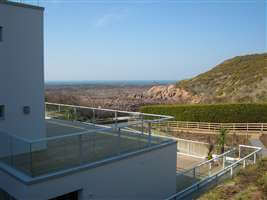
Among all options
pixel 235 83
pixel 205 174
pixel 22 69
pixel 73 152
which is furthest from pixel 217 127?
pixel 235 83

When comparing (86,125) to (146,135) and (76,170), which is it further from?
(76,170)

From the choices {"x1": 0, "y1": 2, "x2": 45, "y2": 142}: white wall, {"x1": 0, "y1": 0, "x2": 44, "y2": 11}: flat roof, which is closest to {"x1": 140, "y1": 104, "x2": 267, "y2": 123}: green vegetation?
{"x1": 0, "y1": 2, "x2": 45, "y2": 142}: white wall

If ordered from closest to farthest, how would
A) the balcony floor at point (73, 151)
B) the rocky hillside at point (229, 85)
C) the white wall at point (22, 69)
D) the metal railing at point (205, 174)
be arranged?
1. the balcony floor at point (73, 151)
2. the white wall at point (22, 69)
3. the metal railing at point (205, 174)
4. the rocky hillside at point (229, 85)

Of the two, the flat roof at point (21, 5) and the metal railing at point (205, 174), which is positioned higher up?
the flat roof at point (21, 5)

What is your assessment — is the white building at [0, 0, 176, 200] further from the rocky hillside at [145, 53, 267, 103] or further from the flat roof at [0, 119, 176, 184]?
the rocky hillside at [145, 53, 267, 103]

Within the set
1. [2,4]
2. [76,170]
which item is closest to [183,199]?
[76,170]

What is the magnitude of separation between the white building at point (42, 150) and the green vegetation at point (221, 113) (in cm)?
1779

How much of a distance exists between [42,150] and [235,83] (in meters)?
38.3

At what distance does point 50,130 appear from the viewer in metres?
10.4

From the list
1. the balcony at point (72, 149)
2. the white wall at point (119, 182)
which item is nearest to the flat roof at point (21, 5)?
the balcony at point (72, 149)

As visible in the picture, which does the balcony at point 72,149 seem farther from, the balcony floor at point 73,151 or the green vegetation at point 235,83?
the green vegetation at point 235,83

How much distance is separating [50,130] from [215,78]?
41.6 meters

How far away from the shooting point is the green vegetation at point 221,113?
24.4 m

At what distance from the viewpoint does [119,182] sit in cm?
748
